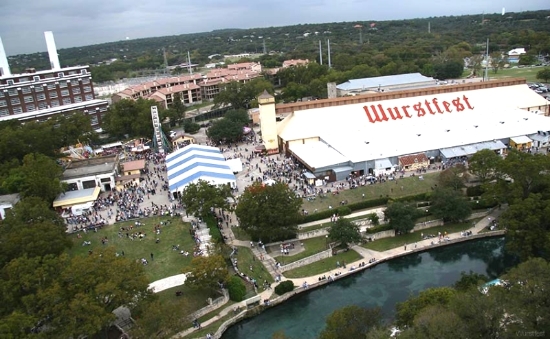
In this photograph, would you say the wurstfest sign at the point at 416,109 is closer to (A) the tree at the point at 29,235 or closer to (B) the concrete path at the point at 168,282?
(B) the concrete path at the point at 168,282

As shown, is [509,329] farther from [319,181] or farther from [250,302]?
[319,181]

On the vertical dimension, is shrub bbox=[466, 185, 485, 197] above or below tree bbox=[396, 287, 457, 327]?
below

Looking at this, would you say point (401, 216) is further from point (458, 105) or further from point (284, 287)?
point (458, 105)

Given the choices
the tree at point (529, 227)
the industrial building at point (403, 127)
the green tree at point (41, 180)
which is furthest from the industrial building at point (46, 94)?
the tree at point (529, 227)

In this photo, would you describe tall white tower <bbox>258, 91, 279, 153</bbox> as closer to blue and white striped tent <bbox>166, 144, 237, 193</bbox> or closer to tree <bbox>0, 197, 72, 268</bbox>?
blue and white striped tent <bbox>166, 144, 237, 193</bbox>

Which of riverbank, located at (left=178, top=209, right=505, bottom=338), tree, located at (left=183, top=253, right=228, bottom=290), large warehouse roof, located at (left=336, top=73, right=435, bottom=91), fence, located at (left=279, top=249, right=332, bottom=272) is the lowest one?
riverbank, located at (left=178, top=209, right=505, bottom=338)

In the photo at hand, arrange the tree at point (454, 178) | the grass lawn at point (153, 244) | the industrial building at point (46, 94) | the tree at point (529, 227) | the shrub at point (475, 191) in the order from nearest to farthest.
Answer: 1. the tree at point (529, 227)
2. the grass lawn at point (153, 244)
3. the tree at point (454, 178)
4. the shrub at point (475, 191)
5. the industrial building at point (46, 94)

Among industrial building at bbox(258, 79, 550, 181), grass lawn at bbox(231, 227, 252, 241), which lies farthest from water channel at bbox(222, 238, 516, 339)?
industrial building at bbox(258, 79, 550, 181)
